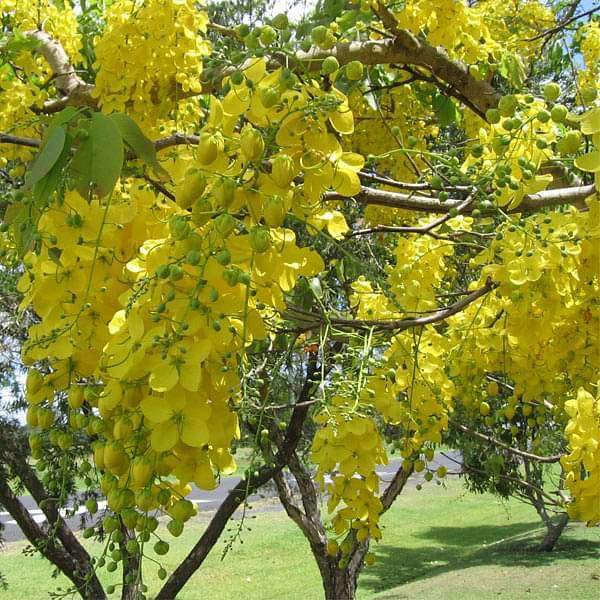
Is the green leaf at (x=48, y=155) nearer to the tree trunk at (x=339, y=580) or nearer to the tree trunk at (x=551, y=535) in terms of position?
the tree trunk at (x=339, y=580)

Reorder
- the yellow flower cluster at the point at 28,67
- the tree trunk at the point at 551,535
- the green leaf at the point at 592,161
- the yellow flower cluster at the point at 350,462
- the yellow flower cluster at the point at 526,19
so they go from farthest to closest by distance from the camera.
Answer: the tree trunk at the point at 551,535 → the yellow flower cluster at the point at 526,19 → the yellow flower cluster at the point at 28,67 → the yellow flower cluster at the point at 350,462 → the green leaf at the point at 592,161

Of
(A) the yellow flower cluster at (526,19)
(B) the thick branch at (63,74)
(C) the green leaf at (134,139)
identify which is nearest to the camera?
(C) the green leaf at (134,139)

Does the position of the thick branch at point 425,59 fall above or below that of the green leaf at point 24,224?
above

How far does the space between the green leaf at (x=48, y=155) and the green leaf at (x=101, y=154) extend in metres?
0.04

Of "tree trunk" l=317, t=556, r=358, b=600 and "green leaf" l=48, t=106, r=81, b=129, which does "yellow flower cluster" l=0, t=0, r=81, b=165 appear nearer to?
"green leaf" l=48, t=106, r=81, b=129

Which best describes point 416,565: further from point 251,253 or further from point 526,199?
point 251,253

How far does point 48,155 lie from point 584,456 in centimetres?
109

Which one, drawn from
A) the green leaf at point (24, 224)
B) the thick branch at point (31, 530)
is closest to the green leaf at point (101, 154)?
the green leaf at point (24, 224)

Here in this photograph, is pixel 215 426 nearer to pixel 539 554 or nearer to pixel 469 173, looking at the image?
pixel 469 173

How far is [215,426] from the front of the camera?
2.85ft

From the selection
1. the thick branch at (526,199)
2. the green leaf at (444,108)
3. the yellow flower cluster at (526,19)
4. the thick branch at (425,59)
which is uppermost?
the yellow flower cluster at (526,19)

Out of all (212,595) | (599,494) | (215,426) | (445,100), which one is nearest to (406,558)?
A: (212,595)

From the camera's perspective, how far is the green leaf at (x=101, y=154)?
843mm

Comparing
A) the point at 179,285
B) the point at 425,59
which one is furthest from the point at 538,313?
the point at 179,285
